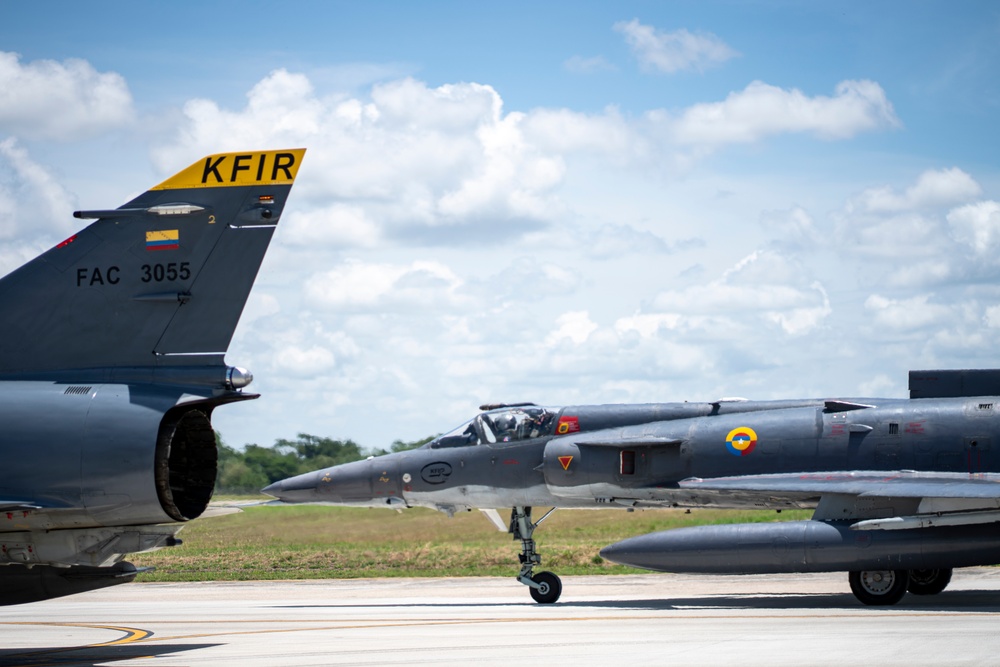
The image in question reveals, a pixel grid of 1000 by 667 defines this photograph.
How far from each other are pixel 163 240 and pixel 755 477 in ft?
31.8

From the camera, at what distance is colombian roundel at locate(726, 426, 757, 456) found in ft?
57.1

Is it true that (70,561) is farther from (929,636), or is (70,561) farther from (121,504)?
(929,636)

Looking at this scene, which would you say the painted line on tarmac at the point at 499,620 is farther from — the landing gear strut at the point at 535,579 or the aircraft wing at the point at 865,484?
the landing gear strut at the point at 535,579

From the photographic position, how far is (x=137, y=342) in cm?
1084

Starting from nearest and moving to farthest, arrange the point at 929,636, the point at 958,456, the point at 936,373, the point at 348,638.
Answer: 1. the point at 929,636
2. the point at 348,638
3. the point at 958,456
4. the point at 936,373

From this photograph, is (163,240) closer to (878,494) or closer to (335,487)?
(335,487)

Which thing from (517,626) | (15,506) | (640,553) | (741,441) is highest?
(741,441)

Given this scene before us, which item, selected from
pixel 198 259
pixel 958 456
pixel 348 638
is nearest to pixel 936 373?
pixel 958 456

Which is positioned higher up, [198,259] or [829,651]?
[198,259]

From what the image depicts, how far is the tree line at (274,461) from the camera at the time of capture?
185ft

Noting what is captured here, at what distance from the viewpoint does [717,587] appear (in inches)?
842

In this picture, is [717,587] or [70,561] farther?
[717,587]

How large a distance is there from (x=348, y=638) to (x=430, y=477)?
561 cm

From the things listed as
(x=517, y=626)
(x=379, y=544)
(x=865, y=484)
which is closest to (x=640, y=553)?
(x=517, y=626)
